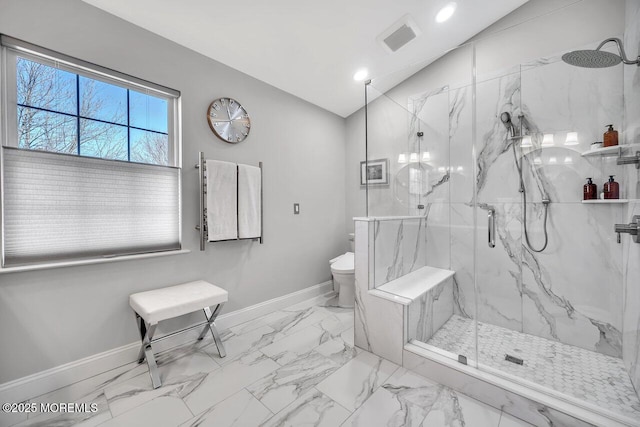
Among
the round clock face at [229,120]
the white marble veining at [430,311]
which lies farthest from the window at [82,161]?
the white marble veining at [430,311]

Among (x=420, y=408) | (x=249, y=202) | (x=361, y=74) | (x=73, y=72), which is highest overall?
(x=361, y=74)

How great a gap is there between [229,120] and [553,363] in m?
3.03

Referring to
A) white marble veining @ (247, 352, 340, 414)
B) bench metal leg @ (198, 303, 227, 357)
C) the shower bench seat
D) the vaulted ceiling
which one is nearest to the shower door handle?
the shower bench seat

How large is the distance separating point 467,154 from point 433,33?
113 cm

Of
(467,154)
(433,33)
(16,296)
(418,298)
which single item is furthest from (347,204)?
(16,296)

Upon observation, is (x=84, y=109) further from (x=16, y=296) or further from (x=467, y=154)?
(x=467, y=154)

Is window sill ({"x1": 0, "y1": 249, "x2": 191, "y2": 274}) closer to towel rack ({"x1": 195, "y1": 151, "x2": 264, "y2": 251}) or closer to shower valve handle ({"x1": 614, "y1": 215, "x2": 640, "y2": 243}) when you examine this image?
towel rack ({"x1": 195, "y1": 151, "x2": 264, "y2": 251})

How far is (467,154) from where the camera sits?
2.38 metres

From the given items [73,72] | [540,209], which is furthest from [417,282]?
[73,72]

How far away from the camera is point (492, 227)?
2.17 m

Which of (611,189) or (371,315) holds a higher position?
(611,189)

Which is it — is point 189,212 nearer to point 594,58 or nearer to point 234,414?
point 234,414

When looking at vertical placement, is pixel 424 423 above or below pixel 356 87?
below

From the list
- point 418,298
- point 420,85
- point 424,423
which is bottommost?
point 424,423
